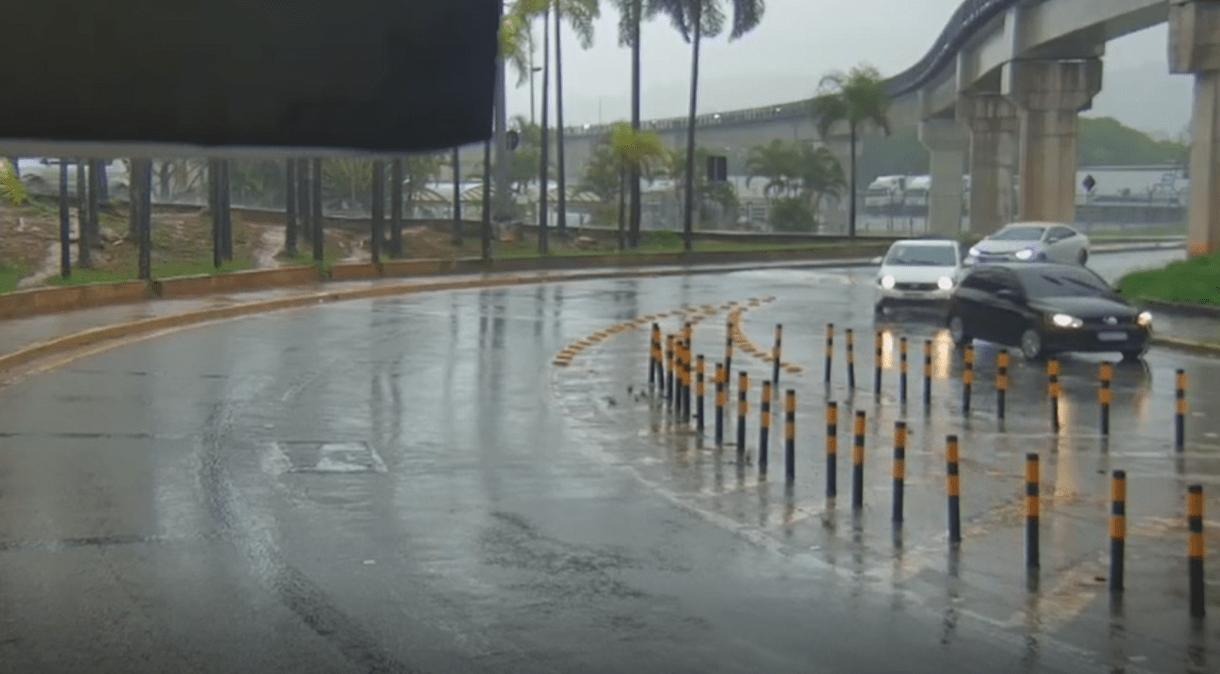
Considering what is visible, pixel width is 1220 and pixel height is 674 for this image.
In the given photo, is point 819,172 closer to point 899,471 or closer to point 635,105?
point 635,105

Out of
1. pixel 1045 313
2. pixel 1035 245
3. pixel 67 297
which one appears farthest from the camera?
pixel 1035 245

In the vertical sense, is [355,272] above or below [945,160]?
below

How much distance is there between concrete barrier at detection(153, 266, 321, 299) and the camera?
138ft

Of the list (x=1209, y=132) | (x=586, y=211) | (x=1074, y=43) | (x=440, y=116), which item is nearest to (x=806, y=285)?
(x=1209, y=132)

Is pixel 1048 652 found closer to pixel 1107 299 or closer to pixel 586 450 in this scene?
pixel 586 450

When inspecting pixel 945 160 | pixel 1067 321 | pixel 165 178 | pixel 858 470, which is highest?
pixel 945 160

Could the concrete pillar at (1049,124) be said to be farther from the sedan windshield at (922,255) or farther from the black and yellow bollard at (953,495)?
the black and yellow bollard at (953,495)

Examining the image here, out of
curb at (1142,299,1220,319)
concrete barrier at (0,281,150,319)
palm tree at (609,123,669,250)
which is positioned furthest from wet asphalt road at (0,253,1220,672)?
palm tree at (609,123,669,250)

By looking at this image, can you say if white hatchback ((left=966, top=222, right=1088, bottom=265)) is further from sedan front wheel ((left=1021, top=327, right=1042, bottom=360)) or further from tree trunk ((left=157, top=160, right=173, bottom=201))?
tree trunk ((left=157, top=160, right=173, bottom=201))

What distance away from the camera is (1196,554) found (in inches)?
452

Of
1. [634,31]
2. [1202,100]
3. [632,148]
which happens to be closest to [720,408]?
[1202,100]

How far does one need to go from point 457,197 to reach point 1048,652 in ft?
225

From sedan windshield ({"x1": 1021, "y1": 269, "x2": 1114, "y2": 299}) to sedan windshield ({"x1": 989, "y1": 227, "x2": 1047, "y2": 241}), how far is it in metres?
21.8

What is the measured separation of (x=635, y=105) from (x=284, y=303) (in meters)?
44.3
